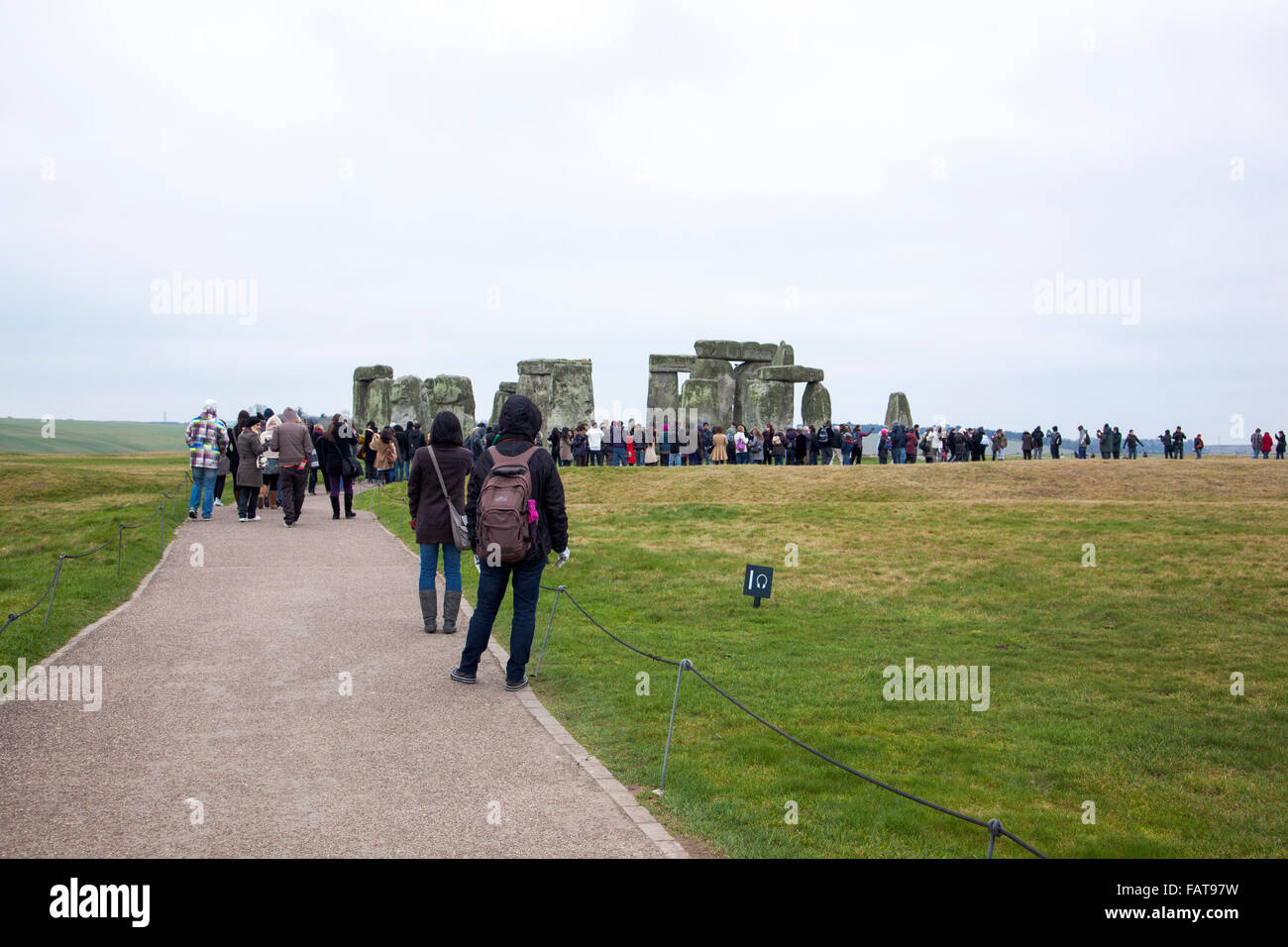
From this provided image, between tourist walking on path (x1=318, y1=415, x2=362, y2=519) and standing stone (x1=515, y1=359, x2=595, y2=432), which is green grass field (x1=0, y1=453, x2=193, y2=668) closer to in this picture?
tourist walking on path (x1=318, y1=415, x2=362, y2=519)

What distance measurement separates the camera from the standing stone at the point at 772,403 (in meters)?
40.2

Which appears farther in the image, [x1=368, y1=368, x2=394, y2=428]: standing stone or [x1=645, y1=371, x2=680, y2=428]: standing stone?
[x1=368, y1=368, x2=394, y2=428]: standing stone

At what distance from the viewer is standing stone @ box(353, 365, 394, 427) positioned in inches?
1783

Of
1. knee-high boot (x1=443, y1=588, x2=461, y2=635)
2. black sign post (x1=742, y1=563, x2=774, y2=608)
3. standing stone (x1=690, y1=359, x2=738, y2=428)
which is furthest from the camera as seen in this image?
standing stone (x1=690, y1=359, x2=738, y2=428)

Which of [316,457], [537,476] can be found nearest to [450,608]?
[537,476]

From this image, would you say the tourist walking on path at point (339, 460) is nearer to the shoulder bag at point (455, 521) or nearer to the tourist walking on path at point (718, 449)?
the shoulder bag at point (455, 521)

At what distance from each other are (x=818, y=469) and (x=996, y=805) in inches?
926

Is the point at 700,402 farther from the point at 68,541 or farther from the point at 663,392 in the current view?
the point at 68,541

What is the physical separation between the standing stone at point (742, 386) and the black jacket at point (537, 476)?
32.9 meters

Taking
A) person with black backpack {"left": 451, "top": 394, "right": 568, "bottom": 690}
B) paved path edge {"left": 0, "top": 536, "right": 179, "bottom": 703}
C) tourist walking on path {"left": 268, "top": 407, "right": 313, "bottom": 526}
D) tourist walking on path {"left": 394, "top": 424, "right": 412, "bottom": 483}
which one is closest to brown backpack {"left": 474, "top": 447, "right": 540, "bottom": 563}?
person with black backpack {"left": 451, "top": 394, "right": 568, "bottom": 690}

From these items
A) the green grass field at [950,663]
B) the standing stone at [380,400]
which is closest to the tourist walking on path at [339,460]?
the green grass field at [950,663]

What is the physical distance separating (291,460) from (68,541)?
410cm

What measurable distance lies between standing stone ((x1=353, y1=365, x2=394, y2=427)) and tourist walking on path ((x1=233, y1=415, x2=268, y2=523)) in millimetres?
24917
